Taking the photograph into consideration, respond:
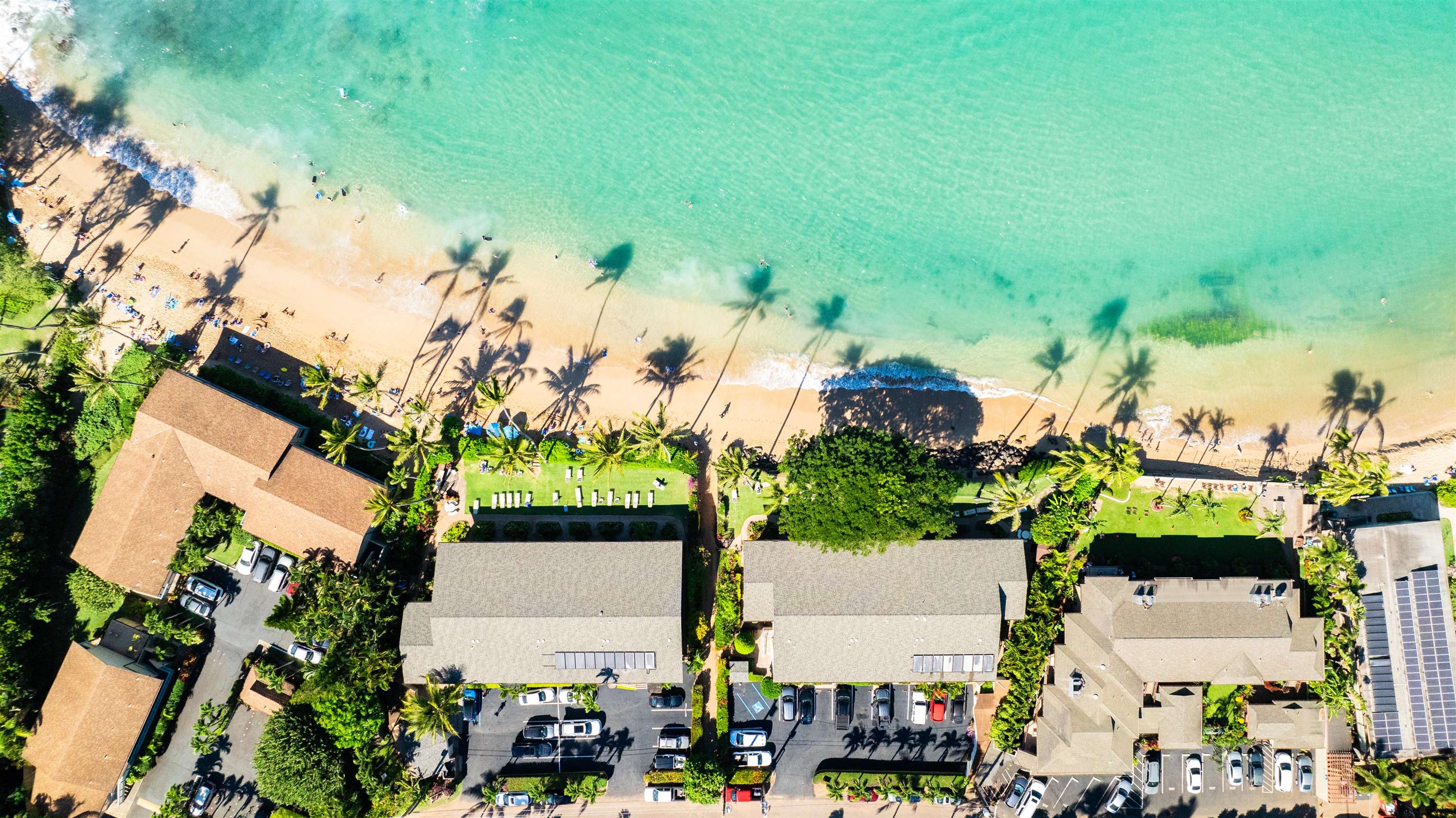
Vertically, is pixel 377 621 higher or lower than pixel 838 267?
lower

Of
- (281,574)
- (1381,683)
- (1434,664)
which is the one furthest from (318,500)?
(1434,664)

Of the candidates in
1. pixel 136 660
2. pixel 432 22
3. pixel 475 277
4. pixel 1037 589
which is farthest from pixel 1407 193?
pixel 136 660

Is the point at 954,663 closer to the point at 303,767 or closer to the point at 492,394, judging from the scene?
the point at 492,394

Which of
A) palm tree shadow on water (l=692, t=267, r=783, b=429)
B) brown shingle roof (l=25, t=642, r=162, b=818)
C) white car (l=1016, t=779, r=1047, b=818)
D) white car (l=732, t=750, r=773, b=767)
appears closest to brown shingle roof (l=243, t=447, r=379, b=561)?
brown shingle roof (l=25, t=642, r=162, b=818)

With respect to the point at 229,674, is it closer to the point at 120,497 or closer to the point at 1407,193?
the point at 120,497

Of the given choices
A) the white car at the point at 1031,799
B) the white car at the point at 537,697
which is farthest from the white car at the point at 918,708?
the white car at the point at 537,697
